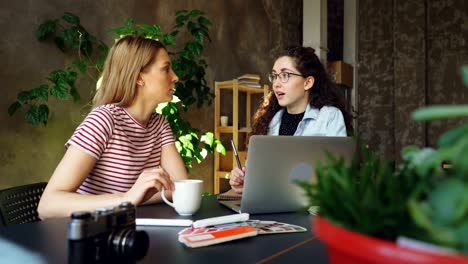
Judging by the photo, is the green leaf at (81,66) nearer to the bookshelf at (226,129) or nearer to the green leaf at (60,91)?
the green leaf at (60,91)

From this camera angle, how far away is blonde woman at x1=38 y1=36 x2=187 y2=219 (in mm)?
1229

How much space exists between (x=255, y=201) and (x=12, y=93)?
1959 millimetres

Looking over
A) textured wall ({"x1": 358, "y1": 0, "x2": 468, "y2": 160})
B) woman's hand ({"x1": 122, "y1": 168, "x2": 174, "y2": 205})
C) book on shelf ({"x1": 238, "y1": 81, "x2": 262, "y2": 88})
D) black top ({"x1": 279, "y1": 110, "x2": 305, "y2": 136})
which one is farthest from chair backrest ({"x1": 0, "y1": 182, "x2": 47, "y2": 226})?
textured wall ({"x1": 358, "y1": 0, "x2": 468, "y2": 160})

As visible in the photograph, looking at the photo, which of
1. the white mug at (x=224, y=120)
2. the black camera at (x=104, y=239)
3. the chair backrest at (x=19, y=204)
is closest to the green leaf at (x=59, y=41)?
the chair backrest at (x=19, y=204)

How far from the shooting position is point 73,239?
64 centimetres

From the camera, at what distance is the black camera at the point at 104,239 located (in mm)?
641

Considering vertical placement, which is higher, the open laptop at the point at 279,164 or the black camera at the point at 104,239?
the open laptop at the point at 279,164

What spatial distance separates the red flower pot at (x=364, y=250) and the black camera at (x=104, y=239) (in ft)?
1.29

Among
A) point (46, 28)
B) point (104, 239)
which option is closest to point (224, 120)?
point (46, 28)

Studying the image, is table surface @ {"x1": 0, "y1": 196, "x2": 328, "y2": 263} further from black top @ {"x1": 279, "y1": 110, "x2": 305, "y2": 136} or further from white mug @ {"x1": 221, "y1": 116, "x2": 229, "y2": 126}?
white mug @ {"x1": 221, "y1": 116, "x2": 229, "y2": 126}

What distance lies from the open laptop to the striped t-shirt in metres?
0.58

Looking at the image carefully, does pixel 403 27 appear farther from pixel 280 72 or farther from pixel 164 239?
Result: pixel 164 239

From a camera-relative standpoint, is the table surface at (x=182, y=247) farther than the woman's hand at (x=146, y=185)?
No

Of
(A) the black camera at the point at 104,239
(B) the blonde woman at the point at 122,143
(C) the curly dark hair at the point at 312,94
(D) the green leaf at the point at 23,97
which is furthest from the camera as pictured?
(D) the green leaf at the point at 23,97
